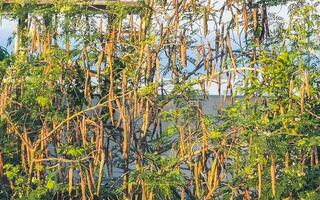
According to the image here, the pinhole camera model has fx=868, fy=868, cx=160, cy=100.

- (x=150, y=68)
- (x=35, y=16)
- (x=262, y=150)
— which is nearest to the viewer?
(x=262, y=150)

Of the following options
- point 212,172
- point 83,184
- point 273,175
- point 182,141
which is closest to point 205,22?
point 182,141

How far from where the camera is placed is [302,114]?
16.4ft

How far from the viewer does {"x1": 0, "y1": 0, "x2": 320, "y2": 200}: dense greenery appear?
503 centimetres

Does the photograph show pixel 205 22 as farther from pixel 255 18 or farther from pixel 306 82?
pixel 306 82

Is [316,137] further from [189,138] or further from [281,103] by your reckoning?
[189,138]

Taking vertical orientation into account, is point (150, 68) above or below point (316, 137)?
above

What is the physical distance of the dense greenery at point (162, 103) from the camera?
5.03 m

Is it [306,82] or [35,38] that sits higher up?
[35,38]

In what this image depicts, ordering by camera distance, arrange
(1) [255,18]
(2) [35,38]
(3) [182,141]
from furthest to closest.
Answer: (2) [35,38], (1) [255,18], (3) [182,141]

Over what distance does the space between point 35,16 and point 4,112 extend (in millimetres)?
674

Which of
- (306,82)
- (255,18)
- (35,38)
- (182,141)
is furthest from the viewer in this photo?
(35,38)

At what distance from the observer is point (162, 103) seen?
5254 millimetres

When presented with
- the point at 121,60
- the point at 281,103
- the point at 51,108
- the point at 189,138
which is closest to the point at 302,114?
the point at 281,103

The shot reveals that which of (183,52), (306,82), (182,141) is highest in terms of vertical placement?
(183,52)
